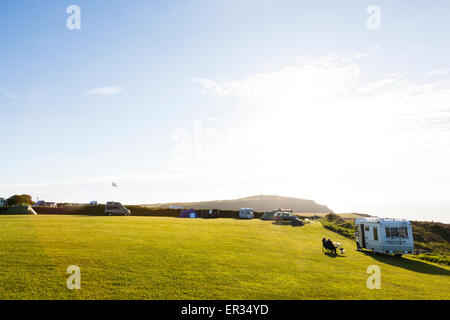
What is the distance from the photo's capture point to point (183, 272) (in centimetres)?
1096

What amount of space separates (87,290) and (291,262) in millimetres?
9811

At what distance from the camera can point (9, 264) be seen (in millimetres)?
10352

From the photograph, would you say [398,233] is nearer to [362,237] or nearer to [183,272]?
[362,237]

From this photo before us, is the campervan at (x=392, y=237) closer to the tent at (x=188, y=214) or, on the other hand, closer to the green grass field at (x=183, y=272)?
the green grass field at (x=183, y=272)

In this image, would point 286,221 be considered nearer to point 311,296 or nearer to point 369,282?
point 369,282

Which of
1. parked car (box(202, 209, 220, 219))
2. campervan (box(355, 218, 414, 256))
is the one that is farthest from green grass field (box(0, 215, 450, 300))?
parked car (box(202, 209, 220, 219))

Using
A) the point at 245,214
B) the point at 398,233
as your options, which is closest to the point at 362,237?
the point at 398,233

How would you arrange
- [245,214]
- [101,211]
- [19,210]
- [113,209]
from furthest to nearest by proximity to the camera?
[245,214] < [101,211] < [113,209] < [19,210]

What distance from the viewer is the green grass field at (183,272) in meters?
8.88

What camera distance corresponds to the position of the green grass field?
888cm

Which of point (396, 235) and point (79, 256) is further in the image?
point (396, 235)

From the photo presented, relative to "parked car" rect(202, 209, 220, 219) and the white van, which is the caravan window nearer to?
"parked car" rect(202, 209, 220, 219)

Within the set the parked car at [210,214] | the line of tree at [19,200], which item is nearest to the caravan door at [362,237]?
the parked car at [210,214]
